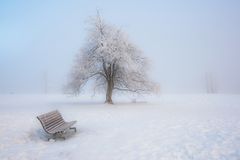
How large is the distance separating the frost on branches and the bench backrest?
11.9m

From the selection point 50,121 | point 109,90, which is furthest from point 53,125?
point 109,90

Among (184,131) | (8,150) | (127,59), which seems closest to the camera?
(8,150)

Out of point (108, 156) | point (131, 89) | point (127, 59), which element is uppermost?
point (127, 59)

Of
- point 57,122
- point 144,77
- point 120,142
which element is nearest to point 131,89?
point 144,77

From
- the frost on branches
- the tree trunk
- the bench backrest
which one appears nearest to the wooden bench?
the bench backrest

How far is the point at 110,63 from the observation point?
79.6ft

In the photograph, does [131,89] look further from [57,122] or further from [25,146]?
[25,146]

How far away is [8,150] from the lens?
26.7ft

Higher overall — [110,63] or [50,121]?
[110,63]

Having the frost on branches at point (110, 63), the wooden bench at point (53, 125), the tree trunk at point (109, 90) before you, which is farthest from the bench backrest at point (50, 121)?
the tree trunk at point (109, 90)

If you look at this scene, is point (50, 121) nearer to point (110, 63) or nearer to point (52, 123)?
point (52, 123)

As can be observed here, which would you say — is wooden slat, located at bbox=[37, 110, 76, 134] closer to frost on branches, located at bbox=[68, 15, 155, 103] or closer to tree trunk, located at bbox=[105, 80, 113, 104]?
frost on branches, located at bbox=[68, 15, 155, 103]

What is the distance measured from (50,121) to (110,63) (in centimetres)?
1442

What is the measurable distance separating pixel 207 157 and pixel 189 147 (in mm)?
955
